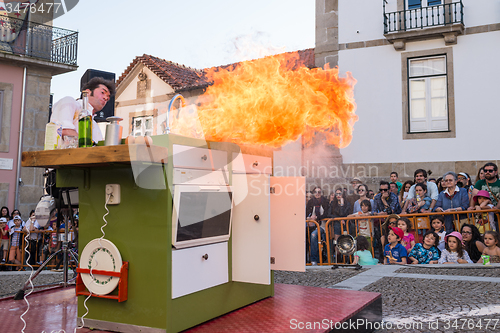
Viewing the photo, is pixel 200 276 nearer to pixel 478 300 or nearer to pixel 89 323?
pixel 89 323

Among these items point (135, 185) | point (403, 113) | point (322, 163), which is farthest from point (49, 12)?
point (135, 185)

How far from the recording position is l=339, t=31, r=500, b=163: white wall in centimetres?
1241

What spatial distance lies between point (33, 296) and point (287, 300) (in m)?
2.42

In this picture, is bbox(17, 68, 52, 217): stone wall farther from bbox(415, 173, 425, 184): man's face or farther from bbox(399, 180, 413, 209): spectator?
A: bbox(415, 173, 425, 184): man's face

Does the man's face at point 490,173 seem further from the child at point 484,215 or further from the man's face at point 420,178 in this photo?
the man's face at point 420,178

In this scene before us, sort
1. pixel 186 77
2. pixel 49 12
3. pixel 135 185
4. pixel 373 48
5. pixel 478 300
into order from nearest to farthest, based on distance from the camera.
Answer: pixel 135 185 < pixel 478 300 < pixel 373 48 < pixel 49 12 < pixel 186 77

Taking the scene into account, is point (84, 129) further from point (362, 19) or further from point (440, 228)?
point (362, 19)

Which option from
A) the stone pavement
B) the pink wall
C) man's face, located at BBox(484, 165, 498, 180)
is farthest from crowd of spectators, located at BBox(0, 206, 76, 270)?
man's face, located at BBox(484, 165, 498, 180)

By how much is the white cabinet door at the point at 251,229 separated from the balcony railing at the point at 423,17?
1119 centimetres

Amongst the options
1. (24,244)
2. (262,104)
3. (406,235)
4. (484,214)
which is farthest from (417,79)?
(24,244)

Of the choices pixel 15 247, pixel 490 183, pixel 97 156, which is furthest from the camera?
pixel 15 247

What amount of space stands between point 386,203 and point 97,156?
751 centimetres

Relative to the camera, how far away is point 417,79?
44.5 feet

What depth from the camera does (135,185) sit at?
3176mm
